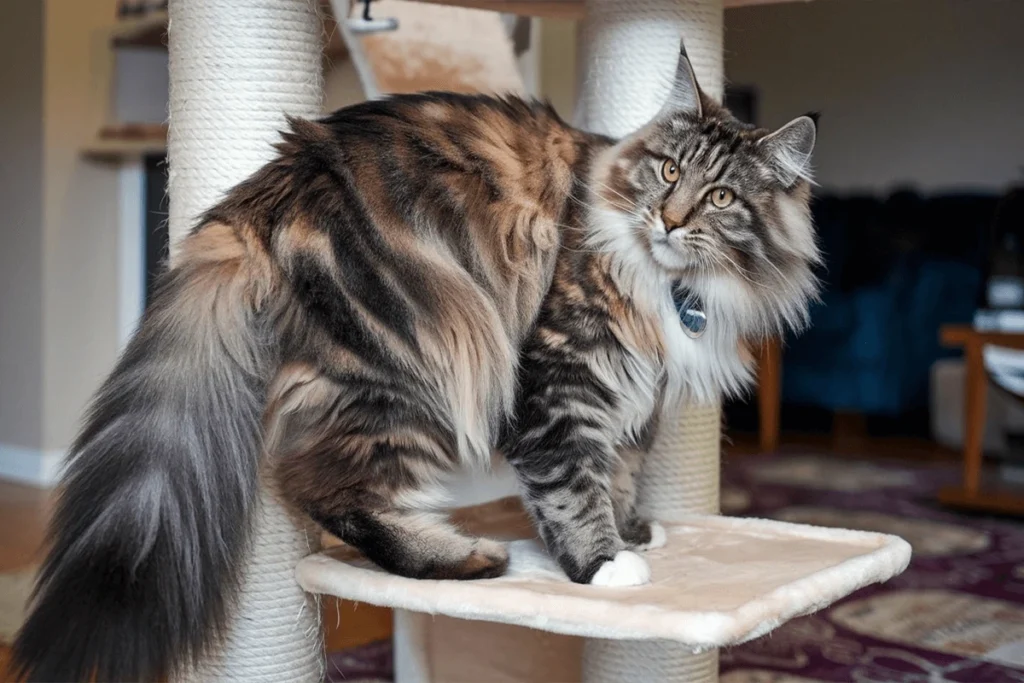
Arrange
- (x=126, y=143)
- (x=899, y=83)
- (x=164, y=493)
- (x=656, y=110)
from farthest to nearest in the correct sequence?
(x=899, y=83), (x=126, y=143), (x=656, y=110), (x=164, y=493)

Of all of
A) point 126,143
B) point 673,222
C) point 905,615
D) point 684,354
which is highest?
point 126,143

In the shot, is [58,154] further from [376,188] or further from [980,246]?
[980,246]

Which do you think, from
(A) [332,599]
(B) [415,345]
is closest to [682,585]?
(B) [415,345]

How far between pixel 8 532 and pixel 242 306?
215 cm

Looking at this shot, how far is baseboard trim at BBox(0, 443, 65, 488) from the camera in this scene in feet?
11.8

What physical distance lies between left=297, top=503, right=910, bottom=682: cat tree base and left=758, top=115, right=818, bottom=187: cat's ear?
482mm

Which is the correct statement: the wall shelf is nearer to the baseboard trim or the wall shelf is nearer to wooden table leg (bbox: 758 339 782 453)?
the baseboard trim

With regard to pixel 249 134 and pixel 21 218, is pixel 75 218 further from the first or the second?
pixel 249 134

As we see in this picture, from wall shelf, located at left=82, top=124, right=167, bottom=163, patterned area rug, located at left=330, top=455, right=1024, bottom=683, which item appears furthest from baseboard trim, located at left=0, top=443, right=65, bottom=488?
patterned area rug, located at left=330, top=455, right=1024, bottom=683

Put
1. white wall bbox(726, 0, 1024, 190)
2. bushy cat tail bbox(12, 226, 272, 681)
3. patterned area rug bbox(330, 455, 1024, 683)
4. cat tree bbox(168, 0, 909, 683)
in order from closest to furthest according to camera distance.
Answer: bushy cat tail bbox(12, 226, 272, 681) < cat tree bbox(168, 0, 909, 683) < patterned area rug bbox(330, 455, 1024, 683) < white wall bbox(726, 0, 1024, 190)

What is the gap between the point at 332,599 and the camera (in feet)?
6.94

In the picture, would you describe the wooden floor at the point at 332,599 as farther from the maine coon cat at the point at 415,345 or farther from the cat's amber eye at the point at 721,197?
→ the cat's amber eye at the point at 721,197

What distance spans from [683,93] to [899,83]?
5.02 m

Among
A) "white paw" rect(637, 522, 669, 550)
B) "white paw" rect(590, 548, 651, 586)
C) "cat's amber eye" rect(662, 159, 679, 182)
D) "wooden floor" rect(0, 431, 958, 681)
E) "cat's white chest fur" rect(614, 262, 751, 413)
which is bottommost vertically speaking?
"wooden floor" rect(0, 431, 958, 681)
